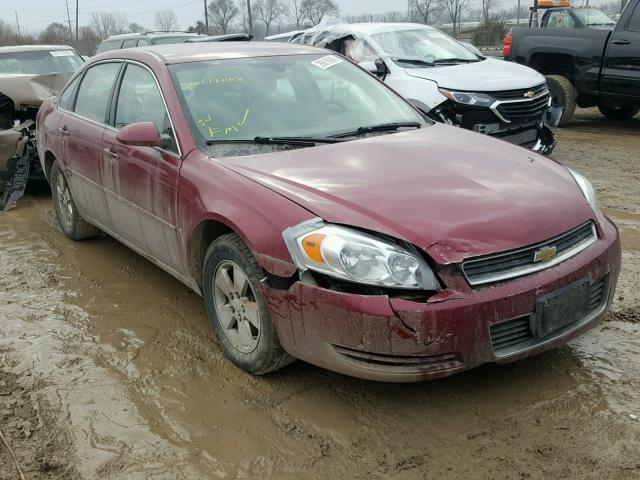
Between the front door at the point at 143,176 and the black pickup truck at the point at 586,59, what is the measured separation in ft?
24.9

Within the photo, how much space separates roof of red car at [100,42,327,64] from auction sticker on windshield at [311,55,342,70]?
78 millimetres

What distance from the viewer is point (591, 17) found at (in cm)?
1181

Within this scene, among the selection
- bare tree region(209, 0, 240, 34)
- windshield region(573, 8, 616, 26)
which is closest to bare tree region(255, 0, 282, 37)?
bare tree region(209, 0, 240, 34)

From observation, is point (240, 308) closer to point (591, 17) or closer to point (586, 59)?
point (586, 59)

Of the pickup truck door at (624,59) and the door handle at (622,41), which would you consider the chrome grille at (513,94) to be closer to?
the pickup truck door at (624,59)

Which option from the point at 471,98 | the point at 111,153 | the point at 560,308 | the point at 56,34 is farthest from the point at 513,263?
the point at 56,34

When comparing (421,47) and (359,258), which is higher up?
(421,47)

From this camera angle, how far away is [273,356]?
10.1 ft

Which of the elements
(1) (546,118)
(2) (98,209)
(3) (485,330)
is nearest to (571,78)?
(1) (546,118)

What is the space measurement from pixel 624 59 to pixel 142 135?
802 centimetres

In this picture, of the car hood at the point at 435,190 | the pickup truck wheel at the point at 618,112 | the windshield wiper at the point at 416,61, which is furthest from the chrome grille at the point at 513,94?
the pickup truck wheel at the point at 618,112

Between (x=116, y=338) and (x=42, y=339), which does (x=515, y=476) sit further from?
(x=42, y=339)

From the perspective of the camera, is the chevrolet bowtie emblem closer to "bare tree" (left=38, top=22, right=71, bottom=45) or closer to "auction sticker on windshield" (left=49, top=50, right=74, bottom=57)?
"auction sticker on windshield" (left=49, top=50, right=74, bottom=57)

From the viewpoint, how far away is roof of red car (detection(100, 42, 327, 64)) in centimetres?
409
